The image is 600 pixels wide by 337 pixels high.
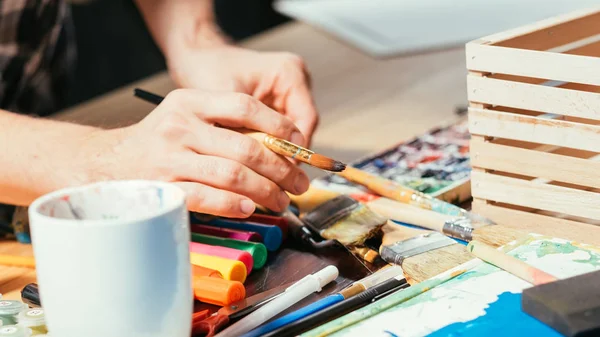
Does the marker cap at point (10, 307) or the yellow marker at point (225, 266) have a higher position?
the marker cap at point (10, 307)

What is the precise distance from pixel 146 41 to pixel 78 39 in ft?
1.37

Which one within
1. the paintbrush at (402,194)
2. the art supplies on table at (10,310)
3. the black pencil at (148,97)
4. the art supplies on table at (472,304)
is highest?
the black pencil at (148,97)

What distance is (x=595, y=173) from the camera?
0.78 metres

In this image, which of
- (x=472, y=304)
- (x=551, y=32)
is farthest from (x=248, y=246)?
(x=551, y=32)

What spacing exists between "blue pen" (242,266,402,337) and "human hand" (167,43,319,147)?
348 millimetres

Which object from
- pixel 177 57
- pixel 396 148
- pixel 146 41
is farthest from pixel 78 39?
pixel 396 148

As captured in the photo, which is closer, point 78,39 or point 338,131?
point 338,131

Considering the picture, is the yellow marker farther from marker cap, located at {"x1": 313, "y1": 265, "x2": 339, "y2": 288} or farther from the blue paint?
the blue paint

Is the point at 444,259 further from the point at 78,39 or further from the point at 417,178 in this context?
the point at 78,39

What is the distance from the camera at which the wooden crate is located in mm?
767

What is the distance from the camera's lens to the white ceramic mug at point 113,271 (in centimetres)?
55

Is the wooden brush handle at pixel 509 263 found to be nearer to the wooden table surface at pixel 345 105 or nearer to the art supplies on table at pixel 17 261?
the wooden table surface at pixel 345 105

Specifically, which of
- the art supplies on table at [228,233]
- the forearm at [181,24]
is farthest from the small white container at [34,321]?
the forearm at [181,24]

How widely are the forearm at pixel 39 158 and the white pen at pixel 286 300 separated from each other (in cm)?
29
